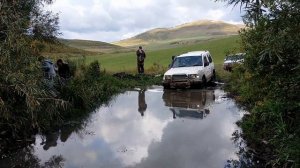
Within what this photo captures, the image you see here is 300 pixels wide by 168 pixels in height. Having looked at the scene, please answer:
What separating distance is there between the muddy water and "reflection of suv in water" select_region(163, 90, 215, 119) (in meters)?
0.03

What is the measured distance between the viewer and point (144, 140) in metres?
11.8

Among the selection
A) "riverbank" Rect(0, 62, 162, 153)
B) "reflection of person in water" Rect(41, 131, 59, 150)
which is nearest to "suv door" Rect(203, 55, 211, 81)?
"riverbank" Rect(0, 62, 162, 153)

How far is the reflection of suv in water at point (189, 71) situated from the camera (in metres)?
23.7

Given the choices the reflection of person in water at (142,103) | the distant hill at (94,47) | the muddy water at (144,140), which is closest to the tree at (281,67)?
the muddy water at (144,140)

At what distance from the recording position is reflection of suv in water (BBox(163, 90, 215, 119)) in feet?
51.6

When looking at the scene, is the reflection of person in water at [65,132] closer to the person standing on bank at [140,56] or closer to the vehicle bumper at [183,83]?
the vehicle bumper at [183,83]

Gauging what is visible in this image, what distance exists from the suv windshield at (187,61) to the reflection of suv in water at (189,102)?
2393 mm

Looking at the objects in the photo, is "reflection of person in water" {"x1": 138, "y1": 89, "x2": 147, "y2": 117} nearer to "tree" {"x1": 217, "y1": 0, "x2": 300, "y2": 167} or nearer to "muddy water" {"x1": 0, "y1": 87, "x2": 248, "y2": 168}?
"muddy water" {"x1": 0, "y1": 87, "x2": 248, "y2": 168}

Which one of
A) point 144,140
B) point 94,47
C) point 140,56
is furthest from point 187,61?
point 94,47

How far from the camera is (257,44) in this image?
9758mm

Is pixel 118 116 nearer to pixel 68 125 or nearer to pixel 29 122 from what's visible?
pixel 68 125

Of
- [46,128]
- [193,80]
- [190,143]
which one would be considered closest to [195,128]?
[190,143]

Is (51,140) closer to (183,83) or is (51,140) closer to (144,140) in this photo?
(144,140)

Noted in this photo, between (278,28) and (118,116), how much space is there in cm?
937
